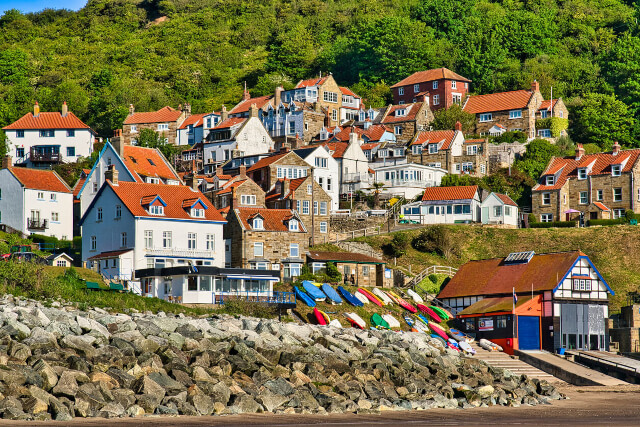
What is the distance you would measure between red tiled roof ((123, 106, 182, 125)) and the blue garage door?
57.5 meters

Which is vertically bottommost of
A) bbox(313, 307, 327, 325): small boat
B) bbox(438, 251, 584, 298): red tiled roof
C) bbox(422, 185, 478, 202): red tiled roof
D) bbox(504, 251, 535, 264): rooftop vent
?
bbox(313, 307, 327, 325): small boat

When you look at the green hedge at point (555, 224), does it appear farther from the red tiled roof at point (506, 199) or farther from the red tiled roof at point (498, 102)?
the red tiled roof at point (498, 102)

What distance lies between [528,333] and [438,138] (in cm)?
3692

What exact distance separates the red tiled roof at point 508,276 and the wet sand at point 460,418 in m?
16.8

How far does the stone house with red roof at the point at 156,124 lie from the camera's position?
341 feet

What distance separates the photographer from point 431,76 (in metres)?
106

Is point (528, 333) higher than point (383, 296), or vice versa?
point (383, 296)

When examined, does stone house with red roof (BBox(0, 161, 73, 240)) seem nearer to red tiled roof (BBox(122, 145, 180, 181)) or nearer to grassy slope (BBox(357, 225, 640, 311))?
red tiled roof (BBox(122, 145, 180, 181))

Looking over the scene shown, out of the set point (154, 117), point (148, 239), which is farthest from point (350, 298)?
point (154, 117)

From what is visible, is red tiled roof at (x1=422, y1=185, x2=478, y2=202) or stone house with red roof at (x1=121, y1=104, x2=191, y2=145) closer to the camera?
red tiled roof at (x1=422, y1=185, x2=478, y2=202)

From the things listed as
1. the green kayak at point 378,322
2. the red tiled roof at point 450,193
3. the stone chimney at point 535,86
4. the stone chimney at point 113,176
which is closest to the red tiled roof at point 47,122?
the stone chimney at point 113,176

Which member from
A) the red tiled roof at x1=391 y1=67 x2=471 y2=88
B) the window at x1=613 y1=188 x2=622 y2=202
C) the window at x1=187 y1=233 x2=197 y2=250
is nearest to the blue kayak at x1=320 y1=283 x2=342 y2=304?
the window at x1=187 y1=233 x2=197 y2=250

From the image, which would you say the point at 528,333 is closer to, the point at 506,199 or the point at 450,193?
the point at 506,199

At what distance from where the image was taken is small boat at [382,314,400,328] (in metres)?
54.8
